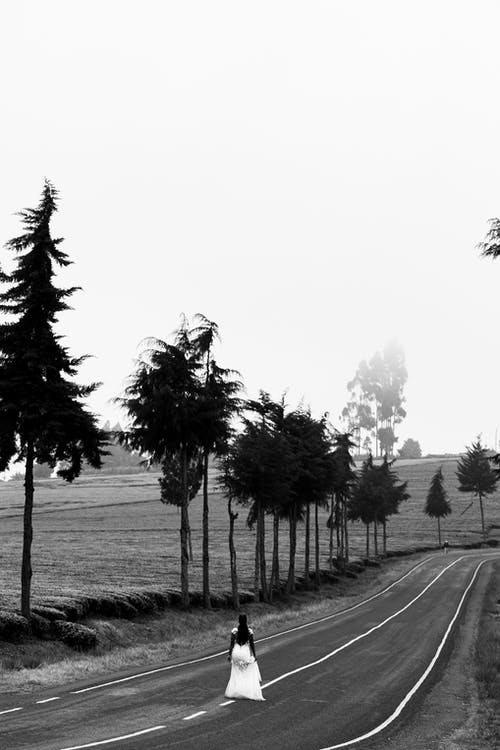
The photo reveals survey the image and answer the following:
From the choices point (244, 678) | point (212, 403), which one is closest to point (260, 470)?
point (212, 403)

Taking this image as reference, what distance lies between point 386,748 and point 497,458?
1412 centimetres

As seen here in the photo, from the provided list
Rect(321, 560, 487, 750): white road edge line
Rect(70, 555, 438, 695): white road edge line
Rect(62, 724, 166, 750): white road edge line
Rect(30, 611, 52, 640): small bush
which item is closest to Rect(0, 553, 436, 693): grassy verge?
Rect(30, 611, 52, 640): small bush

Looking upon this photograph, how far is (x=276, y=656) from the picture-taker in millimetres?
26453

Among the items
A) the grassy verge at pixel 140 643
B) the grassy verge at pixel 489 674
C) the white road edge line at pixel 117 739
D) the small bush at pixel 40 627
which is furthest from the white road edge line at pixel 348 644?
the small bush at pixel 40 627

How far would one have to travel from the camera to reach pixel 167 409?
36.1 m

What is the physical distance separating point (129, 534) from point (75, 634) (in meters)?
57.9

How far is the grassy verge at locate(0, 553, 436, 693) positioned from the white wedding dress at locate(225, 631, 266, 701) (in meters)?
5.91

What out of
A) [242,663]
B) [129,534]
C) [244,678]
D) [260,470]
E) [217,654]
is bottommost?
[129,534]

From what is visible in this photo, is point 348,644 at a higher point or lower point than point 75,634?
lower

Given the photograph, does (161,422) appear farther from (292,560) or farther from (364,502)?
(364,502)

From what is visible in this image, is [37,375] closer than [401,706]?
No

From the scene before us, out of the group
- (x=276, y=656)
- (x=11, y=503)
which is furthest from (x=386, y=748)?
(x=11, y=503)

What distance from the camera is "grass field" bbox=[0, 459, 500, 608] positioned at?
44.5 metres

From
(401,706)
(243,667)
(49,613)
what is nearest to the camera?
(243,667)
